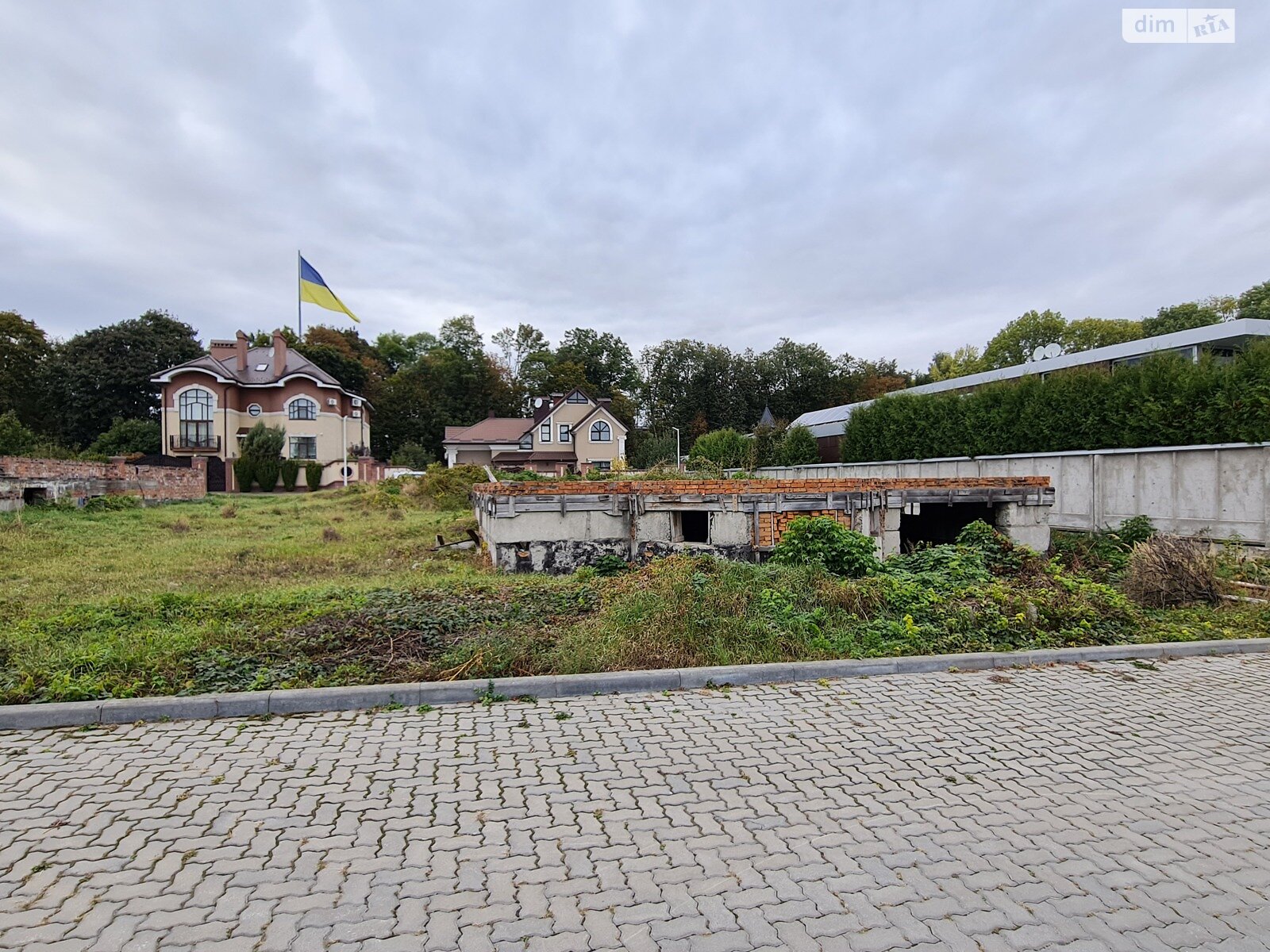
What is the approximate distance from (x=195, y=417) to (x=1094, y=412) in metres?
46.4

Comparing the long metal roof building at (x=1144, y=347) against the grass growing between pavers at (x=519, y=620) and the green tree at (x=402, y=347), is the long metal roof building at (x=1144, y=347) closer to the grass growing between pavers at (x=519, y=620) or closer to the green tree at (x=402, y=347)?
the grass growing between pavers at (x=519, y=620)

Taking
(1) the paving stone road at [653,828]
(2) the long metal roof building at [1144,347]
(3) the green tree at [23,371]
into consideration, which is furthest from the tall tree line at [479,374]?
(1) the paving stone road at [653,828]

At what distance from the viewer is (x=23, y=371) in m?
48.6

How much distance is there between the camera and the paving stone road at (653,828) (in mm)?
2787

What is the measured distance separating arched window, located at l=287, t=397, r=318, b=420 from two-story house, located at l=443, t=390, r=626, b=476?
9.75m

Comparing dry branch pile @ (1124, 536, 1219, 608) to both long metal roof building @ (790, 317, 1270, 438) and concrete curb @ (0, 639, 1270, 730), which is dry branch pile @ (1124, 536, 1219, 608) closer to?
concrete curb @ (0, 639, 1270, 730)

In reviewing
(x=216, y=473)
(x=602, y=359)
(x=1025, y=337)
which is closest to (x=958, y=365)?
(x=1025, y=337)

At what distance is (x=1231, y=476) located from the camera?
11.4 m

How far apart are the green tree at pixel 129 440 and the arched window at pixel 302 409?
8.75 metres

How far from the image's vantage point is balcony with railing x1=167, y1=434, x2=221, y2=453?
4222cm

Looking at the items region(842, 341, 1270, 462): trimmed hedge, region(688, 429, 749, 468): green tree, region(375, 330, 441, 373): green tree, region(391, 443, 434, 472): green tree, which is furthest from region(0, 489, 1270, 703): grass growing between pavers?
region(375, 330, 441, 373): green tree

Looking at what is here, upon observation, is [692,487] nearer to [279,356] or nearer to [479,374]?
[279,356]

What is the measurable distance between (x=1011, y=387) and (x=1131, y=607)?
1142 centimetres

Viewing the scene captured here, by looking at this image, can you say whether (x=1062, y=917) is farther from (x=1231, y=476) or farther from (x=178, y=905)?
(x=1231, y=476)
